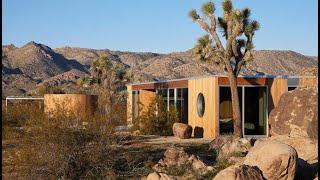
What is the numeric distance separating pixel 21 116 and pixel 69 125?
1.01 metres

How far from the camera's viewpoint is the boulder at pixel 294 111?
17.2m

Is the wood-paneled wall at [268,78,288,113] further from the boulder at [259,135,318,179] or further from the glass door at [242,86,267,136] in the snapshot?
the boulder at [259,135,318,179]

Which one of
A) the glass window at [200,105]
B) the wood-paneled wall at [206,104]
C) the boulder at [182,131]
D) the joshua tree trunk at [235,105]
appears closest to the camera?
the joshua tree trunk at [235,105]

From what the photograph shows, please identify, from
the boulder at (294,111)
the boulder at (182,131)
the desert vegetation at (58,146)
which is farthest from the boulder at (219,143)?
the boulder at (182,131)

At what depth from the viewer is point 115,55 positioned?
10969 centimetres

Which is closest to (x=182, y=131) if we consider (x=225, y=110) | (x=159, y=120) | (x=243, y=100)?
(x=225, y=110)

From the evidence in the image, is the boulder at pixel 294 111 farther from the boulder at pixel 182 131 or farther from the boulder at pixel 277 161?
the boulder at pixel 277 161

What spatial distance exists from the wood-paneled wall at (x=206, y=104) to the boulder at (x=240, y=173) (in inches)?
472

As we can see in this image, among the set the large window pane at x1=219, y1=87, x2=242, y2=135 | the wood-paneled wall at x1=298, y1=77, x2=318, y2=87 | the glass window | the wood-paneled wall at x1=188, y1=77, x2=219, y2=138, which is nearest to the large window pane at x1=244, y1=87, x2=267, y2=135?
the large window pane at x1=219, y1=87, x2=242, y2=135

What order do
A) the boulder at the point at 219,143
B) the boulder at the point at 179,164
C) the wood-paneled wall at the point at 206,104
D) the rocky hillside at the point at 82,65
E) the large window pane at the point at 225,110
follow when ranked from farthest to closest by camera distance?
the rocky hillside at the point at 82,65
the large window pane at the point at 225,110
the wood-paneled wall at the point at 206,104
the boulder at the point at 219,143
the boulder at the point at 179,164

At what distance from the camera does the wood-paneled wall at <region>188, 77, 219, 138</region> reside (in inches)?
845

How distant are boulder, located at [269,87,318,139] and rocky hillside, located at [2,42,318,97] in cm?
5081

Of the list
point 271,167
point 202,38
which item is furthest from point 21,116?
point 202,38

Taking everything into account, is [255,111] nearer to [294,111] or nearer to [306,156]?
[294,111]
